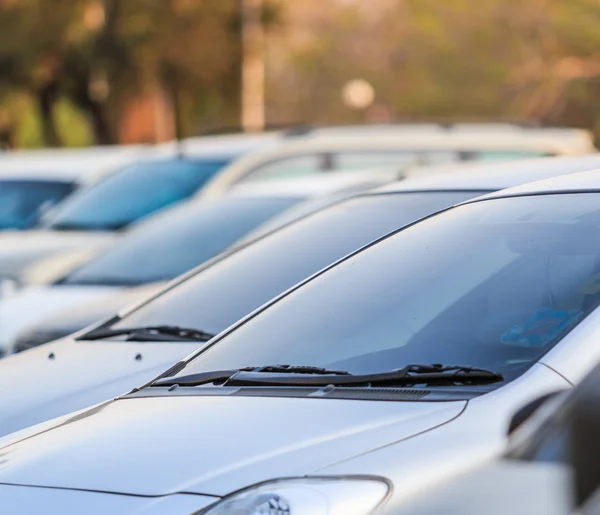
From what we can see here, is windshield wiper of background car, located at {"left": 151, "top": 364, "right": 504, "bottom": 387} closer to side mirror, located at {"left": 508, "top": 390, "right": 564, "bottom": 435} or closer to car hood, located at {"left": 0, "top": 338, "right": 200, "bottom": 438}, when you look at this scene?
side mirror, located at {"left": 508, "top": 390, "right": 564, "bottom": 435}

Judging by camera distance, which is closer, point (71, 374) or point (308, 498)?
point (308, 498)

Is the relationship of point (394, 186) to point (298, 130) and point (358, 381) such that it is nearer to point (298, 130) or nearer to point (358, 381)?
point (358, 381)

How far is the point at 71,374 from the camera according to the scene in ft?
14.8

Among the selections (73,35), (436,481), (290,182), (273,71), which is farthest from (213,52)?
(273,71)

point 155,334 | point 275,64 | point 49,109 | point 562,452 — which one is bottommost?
point 562,452

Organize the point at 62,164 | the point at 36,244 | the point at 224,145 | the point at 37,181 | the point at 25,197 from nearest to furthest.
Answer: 1. the point at 36,244
2. the point at 224,145
3. the point at 25,197
4. the point at 37,181
5. the point at 62,164

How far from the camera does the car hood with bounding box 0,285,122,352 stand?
22.6 feet

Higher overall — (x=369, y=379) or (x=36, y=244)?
(x=36, y=244)

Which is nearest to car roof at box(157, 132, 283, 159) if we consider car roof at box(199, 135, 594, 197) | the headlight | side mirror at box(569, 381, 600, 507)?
car roof at box(199, 135, 594, 197)

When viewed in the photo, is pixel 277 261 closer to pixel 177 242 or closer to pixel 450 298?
pixel 450 298

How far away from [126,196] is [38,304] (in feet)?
9.83

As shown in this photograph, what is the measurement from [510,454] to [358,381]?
128 centimetres

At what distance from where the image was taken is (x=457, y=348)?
10.6 feet

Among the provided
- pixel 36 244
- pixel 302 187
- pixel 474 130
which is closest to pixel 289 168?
pixel 474 130
